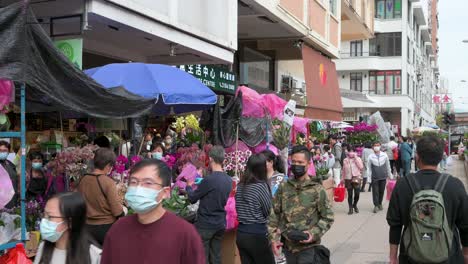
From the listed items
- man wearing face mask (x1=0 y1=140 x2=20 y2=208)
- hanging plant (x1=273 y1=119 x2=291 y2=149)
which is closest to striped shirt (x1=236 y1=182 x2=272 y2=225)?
man wearing face mask (x1=0 y1=140 x2=20 y2=208)

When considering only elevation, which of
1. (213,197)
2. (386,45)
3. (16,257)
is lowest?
(16,257)

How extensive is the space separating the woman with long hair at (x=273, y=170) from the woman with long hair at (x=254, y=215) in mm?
985

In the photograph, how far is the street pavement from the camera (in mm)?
8531

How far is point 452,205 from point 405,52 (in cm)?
4696

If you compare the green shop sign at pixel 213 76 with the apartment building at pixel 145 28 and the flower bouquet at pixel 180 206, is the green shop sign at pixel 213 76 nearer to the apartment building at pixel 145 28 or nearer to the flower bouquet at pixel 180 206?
the apartment building at pixel 145 28

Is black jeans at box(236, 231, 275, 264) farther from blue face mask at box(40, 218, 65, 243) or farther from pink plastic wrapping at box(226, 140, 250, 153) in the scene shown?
pink plastic wrapping at box(226, 140, 250, 153)

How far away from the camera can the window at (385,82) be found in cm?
4806

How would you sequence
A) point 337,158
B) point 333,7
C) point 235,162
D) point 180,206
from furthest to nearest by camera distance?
point 333,7 < point 337,158 < point 235,162 < point 180,206

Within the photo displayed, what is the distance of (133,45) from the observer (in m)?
11.2

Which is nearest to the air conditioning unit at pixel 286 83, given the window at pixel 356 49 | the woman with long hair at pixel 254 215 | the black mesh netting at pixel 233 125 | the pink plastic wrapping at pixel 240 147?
the black mesh netting at pixel 233 125

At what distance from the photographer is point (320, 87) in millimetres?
18172

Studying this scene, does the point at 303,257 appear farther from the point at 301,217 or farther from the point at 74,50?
the point at 74,50

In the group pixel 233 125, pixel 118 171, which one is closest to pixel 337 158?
pixel 233 125

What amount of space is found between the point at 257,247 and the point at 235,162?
4.65 m
